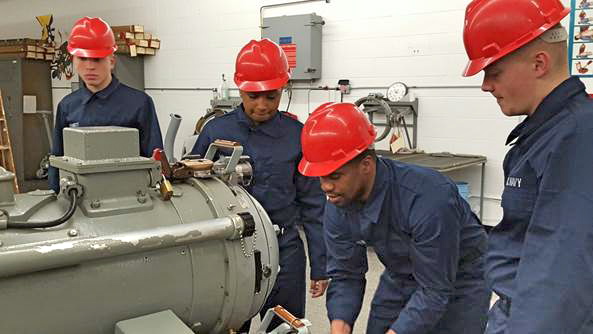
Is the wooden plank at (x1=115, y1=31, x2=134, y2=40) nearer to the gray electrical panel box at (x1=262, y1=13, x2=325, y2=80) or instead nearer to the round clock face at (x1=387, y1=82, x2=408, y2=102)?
the gray electrical panel box at (x1=262, y1=13, x2=325, y2=80)

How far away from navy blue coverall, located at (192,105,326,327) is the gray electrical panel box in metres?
3.01

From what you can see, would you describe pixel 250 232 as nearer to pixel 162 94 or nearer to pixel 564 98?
pixel 564 98

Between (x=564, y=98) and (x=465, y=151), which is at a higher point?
(x=564, y=98)

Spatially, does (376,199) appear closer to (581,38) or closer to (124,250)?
(124,250)

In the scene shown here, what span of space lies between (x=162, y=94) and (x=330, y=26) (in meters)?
2.49

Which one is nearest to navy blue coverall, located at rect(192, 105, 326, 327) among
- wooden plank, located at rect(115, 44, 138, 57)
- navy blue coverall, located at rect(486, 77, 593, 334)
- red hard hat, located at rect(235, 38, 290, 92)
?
red hard hat, located at rect(235, 38, 290, 92)

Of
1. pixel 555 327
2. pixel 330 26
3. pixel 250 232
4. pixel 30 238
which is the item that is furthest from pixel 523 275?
pixel 330 26

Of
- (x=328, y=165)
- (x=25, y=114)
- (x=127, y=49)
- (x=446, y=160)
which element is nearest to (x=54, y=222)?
(x=328, y=165)

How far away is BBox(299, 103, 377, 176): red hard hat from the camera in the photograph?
1.44m

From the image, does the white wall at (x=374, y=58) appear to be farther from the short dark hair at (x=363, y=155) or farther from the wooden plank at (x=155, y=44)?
the short dark hair at (x=363, y=155)

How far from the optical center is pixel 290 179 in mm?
1961

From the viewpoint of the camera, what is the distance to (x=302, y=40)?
16.2 feet

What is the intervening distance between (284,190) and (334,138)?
55 cm

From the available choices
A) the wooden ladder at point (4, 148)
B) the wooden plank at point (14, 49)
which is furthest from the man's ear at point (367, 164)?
the wooden plank at point (14, 49)
